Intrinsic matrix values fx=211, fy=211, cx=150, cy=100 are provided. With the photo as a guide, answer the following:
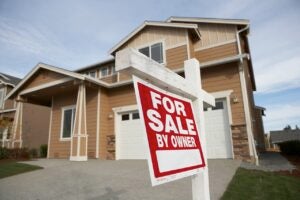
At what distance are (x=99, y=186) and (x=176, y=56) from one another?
25.2 ft

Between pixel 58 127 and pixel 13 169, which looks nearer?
pixel 13 169

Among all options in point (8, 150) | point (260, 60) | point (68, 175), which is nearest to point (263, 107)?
point (260, 60)

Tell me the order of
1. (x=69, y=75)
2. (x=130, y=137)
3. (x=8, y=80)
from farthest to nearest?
(x=8, y=80)
(x=69, y=75)
(x=130, y=137)

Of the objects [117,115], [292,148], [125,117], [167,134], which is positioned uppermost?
[117,115]

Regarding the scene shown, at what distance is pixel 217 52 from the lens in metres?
10.3

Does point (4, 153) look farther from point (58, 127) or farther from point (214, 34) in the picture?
point (214, 34)

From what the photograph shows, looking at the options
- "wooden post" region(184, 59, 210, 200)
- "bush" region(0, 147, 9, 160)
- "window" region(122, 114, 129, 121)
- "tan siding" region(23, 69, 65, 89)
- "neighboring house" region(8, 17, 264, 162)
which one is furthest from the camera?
"tan siding" region(23, 69, 65, 89)

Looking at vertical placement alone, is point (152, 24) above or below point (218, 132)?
above

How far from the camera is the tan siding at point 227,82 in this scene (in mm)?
8078

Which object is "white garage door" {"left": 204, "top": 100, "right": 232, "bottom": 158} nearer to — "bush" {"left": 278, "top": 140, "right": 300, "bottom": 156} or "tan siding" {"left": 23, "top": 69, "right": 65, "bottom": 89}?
"bush" {"left": 278, "top": 140, "right": 300, "bottom": 156}

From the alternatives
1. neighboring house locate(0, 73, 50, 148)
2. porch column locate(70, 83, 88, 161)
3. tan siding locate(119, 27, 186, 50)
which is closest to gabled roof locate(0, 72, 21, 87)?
neighboring house locate(0, 73, 50, 148)

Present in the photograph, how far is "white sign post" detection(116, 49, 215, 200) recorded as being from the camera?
1.29 metres

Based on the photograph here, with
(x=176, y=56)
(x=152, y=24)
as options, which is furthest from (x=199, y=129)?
(x=152, y=24)

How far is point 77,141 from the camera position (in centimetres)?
966
